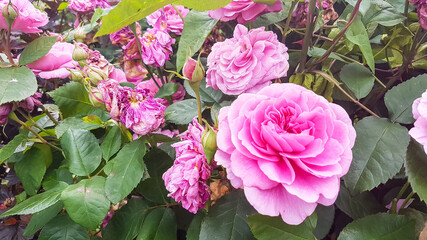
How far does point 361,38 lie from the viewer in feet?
1.23

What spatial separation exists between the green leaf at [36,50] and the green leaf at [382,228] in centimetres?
50

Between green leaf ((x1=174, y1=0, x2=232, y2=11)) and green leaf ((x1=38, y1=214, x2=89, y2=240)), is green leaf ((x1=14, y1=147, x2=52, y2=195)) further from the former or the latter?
green leaf ((x1=174, y1=0, x2=232, y2=11))

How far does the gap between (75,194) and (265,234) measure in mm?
235

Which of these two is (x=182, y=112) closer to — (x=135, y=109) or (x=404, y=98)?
(x=135, y=109)

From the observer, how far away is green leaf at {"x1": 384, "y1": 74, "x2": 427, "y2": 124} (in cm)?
38

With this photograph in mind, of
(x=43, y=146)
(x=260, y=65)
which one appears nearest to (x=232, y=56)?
(x=260, y=65)

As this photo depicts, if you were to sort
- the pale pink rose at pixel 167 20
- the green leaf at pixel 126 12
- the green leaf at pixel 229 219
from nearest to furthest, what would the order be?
the green leaf at pixel 126 12
the green leaf at pixel 229 219
the pale pink rose at pixel 167 20

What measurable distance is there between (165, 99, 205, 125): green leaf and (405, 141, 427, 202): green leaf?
278 millimetres

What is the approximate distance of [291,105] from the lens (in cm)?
30

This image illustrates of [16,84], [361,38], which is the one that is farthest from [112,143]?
[361,38]

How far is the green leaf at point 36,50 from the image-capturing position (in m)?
0.49

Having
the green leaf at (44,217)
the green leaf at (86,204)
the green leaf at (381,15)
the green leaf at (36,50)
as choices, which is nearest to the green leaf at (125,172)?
the green leaf at (86,204)

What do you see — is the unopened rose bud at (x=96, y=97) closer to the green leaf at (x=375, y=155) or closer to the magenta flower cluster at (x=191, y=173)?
the magenta flower cluster at (x=191, y=173)

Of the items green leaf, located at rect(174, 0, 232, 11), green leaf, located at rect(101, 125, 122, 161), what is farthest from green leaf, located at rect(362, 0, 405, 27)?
green leaf, located at rect(101, 125, 122, 161)
